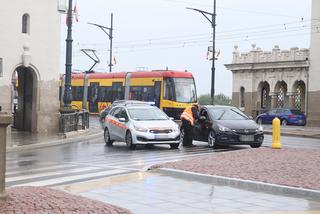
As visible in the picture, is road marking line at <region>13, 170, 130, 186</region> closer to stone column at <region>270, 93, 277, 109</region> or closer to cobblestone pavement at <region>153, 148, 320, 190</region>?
cobblestone pavement at <region>153, 148, 320, 190</region>

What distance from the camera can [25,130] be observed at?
2909cm

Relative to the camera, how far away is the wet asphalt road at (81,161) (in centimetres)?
1275

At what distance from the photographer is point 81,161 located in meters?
16.5

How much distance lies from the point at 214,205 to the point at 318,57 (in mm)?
39683

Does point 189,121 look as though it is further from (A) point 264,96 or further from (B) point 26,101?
(A) point 264,96

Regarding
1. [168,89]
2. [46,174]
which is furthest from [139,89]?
[46,174]

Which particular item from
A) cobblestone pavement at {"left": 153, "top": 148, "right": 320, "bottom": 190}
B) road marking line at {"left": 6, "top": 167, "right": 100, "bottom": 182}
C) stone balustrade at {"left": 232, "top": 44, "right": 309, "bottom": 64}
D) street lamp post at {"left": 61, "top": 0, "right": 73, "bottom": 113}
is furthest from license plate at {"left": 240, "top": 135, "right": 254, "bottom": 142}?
stone balustrade at {"left": 232, "top": 44, "right": 309, "bottom": 64}

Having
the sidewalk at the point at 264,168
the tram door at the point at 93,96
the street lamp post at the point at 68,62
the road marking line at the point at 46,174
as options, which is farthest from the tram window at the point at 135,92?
the road marking line at the point at 46,174

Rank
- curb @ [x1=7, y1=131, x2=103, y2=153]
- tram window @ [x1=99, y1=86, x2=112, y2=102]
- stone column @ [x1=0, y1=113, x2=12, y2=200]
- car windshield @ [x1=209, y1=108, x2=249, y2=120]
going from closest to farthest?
stone column @ [x1=0, y1=113, x2=12, y2=200] < curb @ [x1=7, y1=131, x2=103, y2=153] < car windshield @ [x1=209, y1=108, x2=249, y2=120] < tram window @ [x1=99, y1=86, x2=112, y2=102]

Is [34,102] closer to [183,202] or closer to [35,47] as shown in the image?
[35,47]

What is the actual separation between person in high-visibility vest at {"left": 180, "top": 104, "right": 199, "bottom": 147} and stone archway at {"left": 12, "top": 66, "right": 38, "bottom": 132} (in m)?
8.48

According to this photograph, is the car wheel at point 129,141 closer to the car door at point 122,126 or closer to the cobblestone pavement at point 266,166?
the car door at point 122,126

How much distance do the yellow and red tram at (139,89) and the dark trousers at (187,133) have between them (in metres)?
16.8

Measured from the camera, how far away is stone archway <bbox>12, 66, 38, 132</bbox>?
91.7ft
